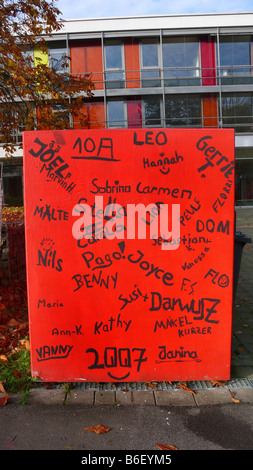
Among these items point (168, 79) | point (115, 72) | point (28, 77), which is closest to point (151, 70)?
point (168, 79)

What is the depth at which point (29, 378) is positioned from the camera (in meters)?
3.13

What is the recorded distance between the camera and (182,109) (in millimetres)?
19906

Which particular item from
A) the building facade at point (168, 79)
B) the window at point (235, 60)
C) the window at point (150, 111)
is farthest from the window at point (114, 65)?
the window at point (235, 60)

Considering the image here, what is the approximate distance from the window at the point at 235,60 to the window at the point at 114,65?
566cm

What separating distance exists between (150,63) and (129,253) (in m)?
19.9

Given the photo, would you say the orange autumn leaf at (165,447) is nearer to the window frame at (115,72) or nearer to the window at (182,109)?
the window at (182,109)

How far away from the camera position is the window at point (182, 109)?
1986 centimetres

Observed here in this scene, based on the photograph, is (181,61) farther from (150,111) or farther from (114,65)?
(114,65)

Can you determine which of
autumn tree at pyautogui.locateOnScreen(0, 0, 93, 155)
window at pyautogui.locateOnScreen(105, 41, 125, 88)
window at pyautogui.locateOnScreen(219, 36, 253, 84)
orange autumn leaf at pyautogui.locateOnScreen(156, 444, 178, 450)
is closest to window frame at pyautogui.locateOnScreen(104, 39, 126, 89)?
window at pyautogui.locateOnScreen(105, 41, 125, 88)

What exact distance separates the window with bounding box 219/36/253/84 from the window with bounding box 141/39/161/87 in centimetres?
366

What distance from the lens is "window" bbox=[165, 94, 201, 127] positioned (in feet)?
65.2

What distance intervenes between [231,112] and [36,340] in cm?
1998

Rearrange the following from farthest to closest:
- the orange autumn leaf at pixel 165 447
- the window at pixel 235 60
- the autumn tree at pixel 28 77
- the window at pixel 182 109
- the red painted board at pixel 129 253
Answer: the window at pixel 182 109 → the window at pixel 235 60 → the autumn tree at pixel 28 77 → the red painted board at pixel 129 253 → the orange autumn leaf at pixel 165 447

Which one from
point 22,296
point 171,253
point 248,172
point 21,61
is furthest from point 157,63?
point 171,253
